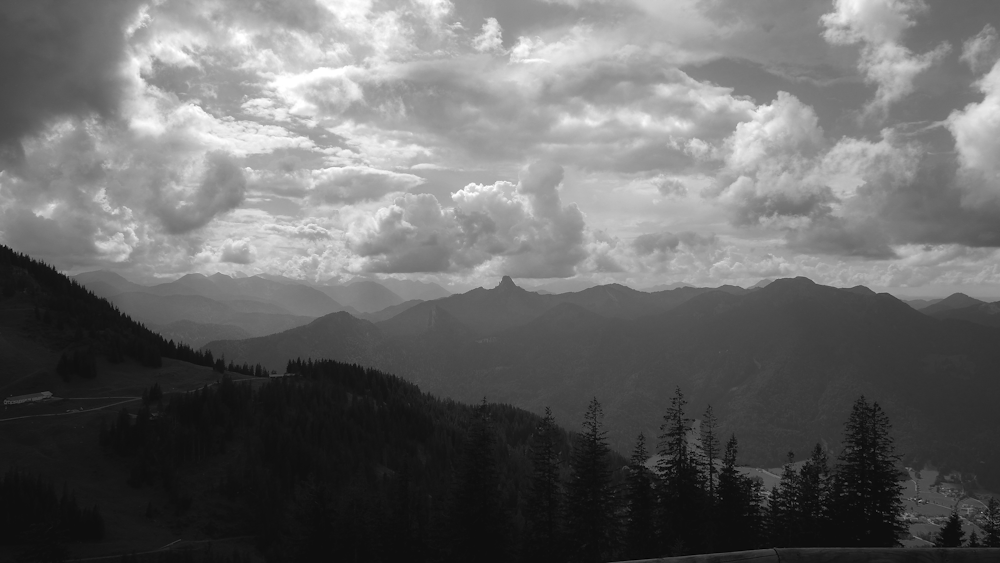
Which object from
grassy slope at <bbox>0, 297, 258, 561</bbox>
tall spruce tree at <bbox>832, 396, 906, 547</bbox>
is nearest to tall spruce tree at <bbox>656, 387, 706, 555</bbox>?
tall spruce tree at <bbox>832, 396, 906, 547</bbox>

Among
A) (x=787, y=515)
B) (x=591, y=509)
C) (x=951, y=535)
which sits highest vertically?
(x=591, y=509)

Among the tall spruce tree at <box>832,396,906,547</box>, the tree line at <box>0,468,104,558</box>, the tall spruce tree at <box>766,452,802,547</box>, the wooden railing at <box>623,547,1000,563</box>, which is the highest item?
the wooden railing at <box>623,547,1000,563</box>

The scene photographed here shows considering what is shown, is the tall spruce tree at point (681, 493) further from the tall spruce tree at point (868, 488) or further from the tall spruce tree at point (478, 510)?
the tall spruce tree at point (478, 510)

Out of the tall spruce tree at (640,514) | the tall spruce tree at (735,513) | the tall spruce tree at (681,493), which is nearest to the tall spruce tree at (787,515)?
the tall spruce tree at (735,513)

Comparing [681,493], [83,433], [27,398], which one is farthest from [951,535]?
[27,398]

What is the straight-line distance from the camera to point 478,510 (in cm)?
5050

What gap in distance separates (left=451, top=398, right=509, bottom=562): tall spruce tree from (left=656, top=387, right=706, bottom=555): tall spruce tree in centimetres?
1406

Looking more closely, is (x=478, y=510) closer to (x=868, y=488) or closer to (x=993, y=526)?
(x=868, y=488)

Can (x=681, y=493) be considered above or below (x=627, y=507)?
above

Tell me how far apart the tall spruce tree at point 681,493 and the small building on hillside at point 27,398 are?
15986 cm

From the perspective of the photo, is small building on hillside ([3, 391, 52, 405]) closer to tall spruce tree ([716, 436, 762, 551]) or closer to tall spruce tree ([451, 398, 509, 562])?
tall spruce tree ([451, 398, 509, 562])

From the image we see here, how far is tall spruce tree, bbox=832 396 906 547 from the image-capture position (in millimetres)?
48000

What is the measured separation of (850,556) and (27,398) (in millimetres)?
183951

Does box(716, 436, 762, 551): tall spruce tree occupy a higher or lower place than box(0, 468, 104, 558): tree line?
higher
